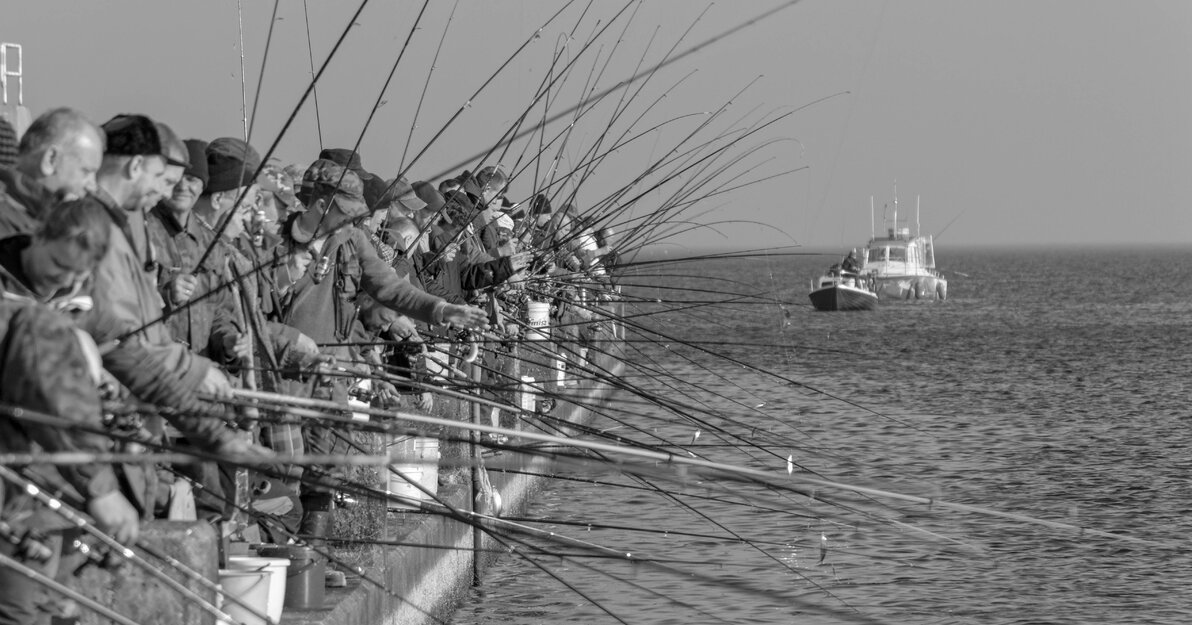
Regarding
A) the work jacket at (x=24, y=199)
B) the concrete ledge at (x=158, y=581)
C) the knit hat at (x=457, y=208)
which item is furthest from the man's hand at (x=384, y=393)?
the knit hat at (x=457, y=208)

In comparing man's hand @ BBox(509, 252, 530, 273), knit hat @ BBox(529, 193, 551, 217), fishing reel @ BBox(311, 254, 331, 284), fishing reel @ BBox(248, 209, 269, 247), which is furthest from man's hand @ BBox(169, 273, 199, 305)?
knit hat @ BBox(529, 193, 551, 217)

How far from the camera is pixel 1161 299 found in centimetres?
7106

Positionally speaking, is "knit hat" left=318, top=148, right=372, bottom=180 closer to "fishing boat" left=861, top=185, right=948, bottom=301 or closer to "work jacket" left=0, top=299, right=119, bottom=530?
"work jacket" left=0, top=299, right=119, bottom=530

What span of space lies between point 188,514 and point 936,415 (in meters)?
20.0

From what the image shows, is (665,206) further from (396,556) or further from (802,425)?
(802,425)

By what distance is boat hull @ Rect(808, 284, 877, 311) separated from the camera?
60.3m

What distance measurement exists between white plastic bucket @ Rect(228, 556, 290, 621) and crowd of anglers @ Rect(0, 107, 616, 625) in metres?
0.20

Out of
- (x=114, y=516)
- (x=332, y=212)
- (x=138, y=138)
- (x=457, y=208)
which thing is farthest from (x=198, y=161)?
(x=457, y=208)

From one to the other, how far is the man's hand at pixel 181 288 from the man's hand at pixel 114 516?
1409 millimetres

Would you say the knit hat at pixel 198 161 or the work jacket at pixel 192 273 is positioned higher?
the knit hat at pixel 198 161

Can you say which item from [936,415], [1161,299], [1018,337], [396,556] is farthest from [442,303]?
[1161,299]

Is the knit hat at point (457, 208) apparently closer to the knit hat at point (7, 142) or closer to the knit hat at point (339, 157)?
the knit hat at point (339, 157)

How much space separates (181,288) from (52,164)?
3.28 feet

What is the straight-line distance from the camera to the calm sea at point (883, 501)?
1035cm
